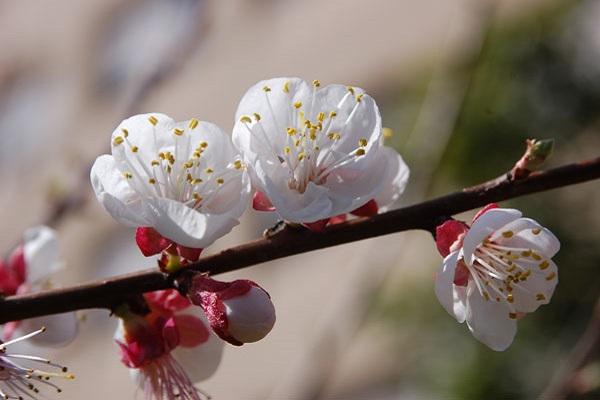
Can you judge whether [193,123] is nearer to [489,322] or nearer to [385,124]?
[489,322]

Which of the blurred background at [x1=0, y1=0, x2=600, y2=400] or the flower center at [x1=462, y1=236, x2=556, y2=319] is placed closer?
the flower center at [x1=462, y1=236, x2=556, y2=319]

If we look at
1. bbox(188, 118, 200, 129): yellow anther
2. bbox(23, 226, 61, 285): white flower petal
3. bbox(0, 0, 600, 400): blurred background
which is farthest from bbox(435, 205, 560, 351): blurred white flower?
bbox(23, 226, 61, 285): white flower petal

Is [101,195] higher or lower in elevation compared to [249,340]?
higher

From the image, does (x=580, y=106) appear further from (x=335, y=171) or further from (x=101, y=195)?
(x=101, y=195)

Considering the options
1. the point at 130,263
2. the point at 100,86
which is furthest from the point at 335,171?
the point at 100,86

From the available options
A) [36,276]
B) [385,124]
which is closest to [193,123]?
[36,276]

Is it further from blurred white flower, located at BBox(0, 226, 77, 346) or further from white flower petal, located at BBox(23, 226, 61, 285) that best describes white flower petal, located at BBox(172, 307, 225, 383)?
white flower petal, located at BBox(23, 226, 61, 285)

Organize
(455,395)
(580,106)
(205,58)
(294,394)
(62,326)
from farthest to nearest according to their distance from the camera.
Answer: (205,58), (294,394), (580,106), (455,395), (62,326)
